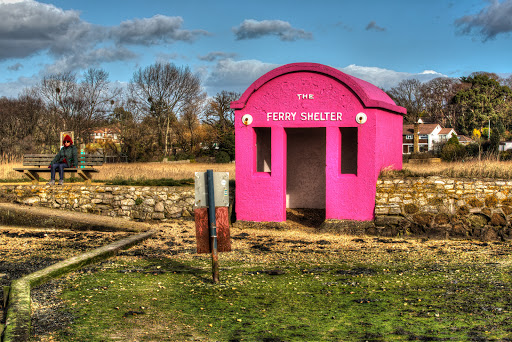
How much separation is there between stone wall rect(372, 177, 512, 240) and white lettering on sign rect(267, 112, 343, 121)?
6.23 ft

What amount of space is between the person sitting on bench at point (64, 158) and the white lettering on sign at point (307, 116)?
6.15m

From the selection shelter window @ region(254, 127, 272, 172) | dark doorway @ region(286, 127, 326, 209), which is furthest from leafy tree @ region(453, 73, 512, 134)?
shelter window @ region(254, 127, 272, 172)

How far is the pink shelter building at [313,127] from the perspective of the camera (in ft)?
40.1

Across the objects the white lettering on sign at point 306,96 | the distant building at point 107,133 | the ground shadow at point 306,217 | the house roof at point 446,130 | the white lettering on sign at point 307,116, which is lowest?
the ground shadow at point 306,217

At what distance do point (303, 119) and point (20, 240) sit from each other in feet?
21.2

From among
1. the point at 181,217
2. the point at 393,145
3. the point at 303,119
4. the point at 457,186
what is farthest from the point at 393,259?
the point at 181,217

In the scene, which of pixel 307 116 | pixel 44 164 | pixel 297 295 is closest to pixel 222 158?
pixel 44 164

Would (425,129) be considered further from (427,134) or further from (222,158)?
(222,158)

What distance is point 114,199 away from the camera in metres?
14.3

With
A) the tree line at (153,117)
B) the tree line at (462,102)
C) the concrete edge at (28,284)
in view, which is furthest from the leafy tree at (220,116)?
the concrete edge at (28,284)

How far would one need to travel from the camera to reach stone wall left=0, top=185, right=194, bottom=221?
14008mm

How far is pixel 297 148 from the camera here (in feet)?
50.0

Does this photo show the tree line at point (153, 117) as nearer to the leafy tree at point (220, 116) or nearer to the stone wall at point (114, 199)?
the leafy tree at point (220, 116)

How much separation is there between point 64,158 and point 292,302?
35.4 feet
